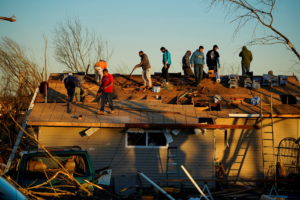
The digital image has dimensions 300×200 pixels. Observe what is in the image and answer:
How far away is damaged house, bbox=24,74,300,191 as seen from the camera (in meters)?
17.7

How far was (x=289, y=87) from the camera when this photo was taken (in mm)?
21734

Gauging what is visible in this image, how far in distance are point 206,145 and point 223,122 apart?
1.69 meters

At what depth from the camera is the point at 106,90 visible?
1772cm

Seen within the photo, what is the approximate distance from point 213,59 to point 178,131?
696 centimetres

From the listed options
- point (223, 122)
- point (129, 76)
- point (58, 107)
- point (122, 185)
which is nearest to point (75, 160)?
point (122, 185)

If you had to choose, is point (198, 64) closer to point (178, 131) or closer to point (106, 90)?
point (178, 131)

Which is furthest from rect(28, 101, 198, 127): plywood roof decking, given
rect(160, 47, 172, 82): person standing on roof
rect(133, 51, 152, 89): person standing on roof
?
rect(160, 47, 172, 82): person standing on roof

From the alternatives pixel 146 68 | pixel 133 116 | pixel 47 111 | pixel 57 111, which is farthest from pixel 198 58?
pixel 47 111

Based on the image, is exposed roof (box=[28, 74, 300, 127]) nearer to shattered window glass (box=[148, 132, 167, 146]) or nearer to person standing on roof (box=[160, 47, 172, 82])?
person standing on roof (box=[160, 47, 172, 82])

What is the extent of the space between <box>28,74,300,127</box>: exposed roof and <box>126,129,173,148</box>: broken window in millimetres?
673

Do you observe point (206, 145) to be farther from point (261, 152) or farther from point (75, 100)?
point (75, 100)

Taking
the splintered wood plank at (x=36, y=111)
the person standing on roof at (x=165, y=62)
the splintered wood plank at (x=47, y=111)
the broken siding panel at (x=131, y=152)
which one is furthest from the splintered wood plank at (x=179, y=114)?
the splintered wood plank at (x=36, y=111)

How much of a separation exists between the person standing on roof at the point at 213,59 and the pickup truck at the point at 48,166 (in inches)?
536

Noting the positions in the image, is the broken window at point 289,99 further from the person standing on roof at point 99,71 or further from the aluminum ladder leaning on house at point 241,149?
the person standing on roof at point 99,71
